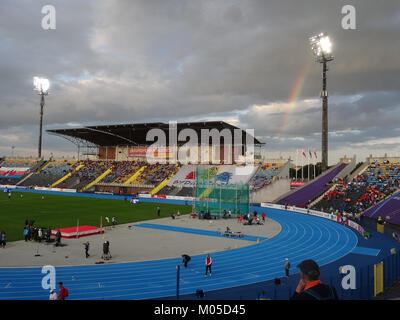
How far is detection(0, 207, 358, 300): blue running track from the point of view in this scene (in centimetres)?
1451

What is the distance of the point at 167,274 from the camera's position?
1730 centimetres

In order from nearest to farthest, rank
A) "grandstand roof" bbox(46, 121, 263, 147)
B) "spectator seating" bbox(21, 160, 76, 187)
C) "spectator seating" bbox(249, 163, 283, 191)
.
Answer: "spectator seating" bbox(249, 163, 283, 191) < "grandstand roof" bbox(46, 121, 263, 147) < "spectator seating" bbox(21, 160, 76, 187)

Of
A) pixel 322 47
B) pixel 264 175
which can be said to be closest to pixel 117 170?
pixel 264 175

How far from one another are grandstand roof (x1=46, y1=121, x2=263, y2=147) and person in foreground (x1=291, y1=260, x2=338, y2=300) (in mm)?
62769

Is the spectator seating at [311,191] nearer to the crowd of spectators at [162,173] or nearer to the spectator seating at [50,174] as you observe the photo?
the crowd of spectators at [162,173]

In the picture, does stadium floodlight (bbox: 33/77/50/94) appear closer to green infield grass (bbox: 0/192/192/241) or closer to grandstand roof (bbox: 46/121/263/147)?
grandstand roof (bbox: 46/121/263/147)

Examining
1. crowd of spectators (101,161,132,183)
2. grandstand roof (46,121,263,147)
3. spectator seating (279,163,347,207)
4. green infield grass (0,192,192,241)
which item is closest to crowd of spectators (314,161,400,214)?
spectator seating (279,163,347,207)

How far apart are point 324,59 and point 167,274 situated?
52116mm

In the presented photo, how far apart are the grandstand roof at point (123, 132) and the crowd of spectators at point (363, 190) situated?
2765cm

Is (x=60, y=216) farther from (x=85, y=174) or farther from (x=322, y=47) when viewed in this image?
(x=322, y=47)

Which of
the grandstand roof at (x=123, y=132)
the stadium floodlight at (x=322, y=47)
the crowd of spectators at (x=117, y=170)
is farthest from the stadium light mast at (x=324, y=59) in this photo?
the crowd of spectators at (x=117, y=170)
